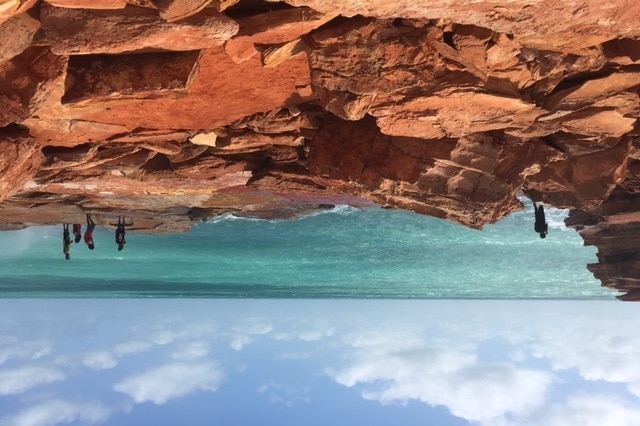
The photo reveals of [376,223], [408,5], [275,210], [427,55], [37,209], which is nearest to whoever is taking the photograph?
[408,5]

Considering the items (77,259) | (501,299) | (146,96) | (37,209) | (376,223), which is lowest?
(501,299)

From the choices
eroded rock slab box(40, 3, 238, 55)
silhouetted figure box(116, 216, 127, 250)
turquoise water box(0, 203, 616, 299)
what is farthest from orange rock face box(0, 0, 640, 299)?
turquoise water box(0, 203, 616, 299)

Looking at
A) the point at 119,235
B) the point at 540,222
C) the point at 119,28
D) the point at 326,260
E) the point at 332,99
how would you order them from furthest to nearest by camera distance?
1. the point at 326,260
2. the point at 119,235
3. the point at 540,222
4. the point at 332,99
5. the point at 119,28

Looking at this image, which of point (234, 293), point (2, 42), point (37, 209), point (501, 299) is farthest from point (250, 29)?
point (501, 299)

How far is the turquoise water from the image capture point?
11.8 metres

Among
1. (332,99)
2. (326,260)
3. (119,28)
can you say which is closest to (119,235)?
(326,260)

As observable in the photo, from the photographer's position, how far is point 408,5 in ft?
11.0

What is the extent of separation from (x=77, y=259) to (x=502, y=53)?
12558 millimetres

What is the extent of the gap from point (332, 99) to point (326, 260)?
9785 millimetres

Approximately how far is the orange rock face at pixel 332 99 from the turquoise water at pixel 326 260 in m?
4.28

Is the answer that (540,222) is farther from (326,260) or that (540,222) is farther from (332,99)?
(326,260)

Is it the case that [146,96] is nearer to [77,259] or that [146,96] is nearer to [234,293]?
[77,259]

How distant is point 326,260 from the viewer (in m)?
14.0

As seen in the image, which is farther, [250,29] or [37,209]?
[37,209]
